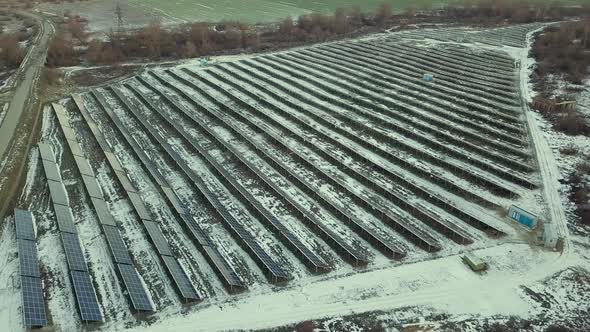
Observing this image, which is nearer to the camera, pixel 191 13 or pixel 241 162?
pixel 241 162

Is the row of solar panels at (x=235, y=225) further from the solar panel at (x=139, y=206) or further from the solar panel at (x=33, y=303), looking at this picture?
the solar panel at (x=33, y=303)

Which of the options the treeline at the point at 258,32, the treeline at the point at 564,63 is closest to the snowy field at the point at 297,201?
the treeline at the point at 564,63

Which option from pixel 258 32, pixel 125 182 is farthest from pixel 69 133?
pixel 258 32

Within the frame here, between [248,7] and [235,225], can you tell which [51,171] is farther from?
[248,7]

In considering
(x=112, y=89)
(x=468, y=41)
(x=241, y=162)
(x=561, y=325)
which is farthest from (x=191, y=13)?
(x=561, y=325)

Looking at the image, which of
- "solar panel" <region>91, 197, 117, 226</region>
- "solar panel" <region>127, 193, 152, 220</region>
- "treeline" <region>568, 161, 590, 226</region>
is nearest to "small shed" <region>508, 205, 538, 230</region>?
"treeline" <region>568, 161, 590, 226</region>

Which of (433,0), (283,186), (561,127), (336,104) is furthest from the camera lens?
(433,0)

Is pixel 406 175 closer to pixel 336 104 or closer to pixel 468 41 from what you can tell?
pixel 336 104
